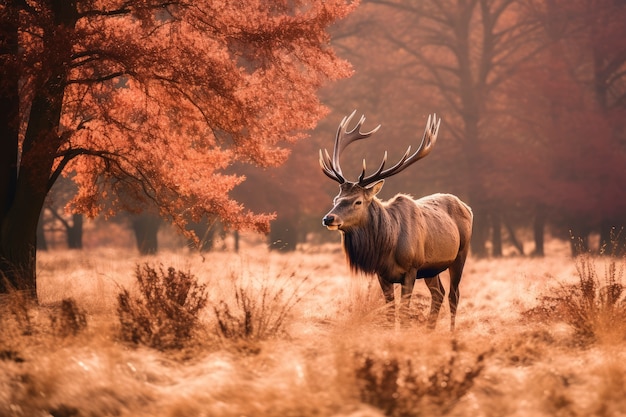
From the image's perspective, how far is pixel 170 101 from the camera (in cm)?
1050

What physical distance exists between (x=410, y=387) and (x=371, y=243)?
143 inches

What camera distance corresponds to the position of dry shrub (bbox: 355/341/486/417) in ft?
16.9

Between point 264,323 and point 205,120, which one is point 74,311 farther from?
point 205,120

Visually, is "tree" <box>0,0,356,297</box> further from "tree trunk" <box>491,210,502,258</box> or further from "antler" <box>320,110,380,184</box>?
"tree trunk" <box>491,210,502,258</box>

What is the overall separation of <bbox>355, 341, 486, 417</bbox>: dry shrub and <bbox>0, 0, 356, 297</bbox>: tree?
5.15 m

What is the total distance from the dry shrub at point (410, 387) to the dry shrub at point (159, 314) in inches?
75.4

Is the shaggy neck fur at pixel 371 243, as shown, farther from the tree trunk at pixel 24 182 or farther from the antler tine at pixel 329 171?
the tree trunk at pixel 24 182

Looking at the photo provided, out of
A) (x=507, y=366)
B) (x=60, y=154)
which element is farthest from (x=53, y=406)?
(x=60, y=154)

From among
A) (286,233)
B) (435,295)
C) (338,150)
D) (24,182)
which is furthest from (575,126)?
(24,182)

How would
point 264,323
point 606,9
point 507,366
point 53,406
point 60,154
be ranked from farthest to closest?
point 606,9
point 60,154
point 264,323
point 507,366
point 53,406

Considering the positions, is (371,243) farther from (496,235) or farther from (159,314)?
(496,235)

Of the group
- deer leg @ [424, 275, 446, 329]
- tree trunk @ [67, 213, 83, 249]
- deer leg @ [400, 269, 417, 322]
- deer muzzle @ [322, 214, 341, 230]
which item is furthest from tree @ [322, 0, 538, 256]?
deer muzzle @ [322, 214, 341, 230]

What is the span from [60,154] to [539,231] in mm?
22047

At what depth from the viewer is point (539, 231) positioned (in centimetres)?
2938
